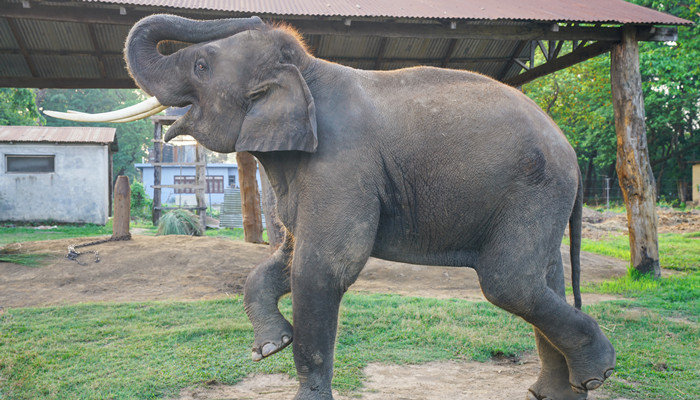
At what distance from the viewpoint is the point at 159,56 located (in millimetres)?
2852

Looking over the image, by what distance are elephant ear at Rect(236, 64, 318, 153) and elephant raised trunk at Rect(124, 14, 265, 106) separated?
1.28 feet

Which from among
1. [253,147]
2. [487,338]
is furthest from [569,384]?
[253,147]

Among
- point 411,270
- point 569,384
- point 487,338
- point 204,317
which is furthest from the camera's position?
point 411,270

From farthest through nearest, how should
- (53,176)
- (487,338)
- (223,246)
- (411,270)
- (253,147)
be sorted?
(53,176), (223,246), (411,270), (487,338), (253,147)

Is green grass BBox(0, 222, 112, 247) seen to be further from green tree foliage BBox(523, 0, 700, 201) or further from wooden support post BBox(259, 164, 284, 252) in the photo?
green tree foliage BBox(523, 0, 700, 201)

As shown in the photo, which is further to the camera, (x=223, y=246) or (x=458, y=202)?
(x=223, y=246)

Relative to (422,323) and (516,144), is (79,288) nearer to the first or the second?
(422,323)

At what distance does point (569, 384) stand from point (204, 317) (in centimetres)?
377

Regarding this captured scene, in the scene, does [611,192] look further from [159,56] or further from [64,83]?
[159,56]

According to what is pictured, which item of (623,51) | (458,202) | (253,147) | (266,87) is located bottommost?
(458,202)

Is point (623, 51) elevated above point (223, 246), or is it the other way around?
point (623, 51)

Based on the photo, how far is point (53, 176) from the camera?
19.8 meters

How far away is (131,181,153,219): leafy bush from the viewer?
79.6 feet

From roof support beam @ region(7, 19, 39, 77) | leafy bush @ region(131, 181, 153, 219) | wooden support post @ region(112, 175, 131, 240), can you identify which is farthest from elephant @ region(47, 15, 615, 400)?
leafy bush @ region(131, 181, 153, 219)
